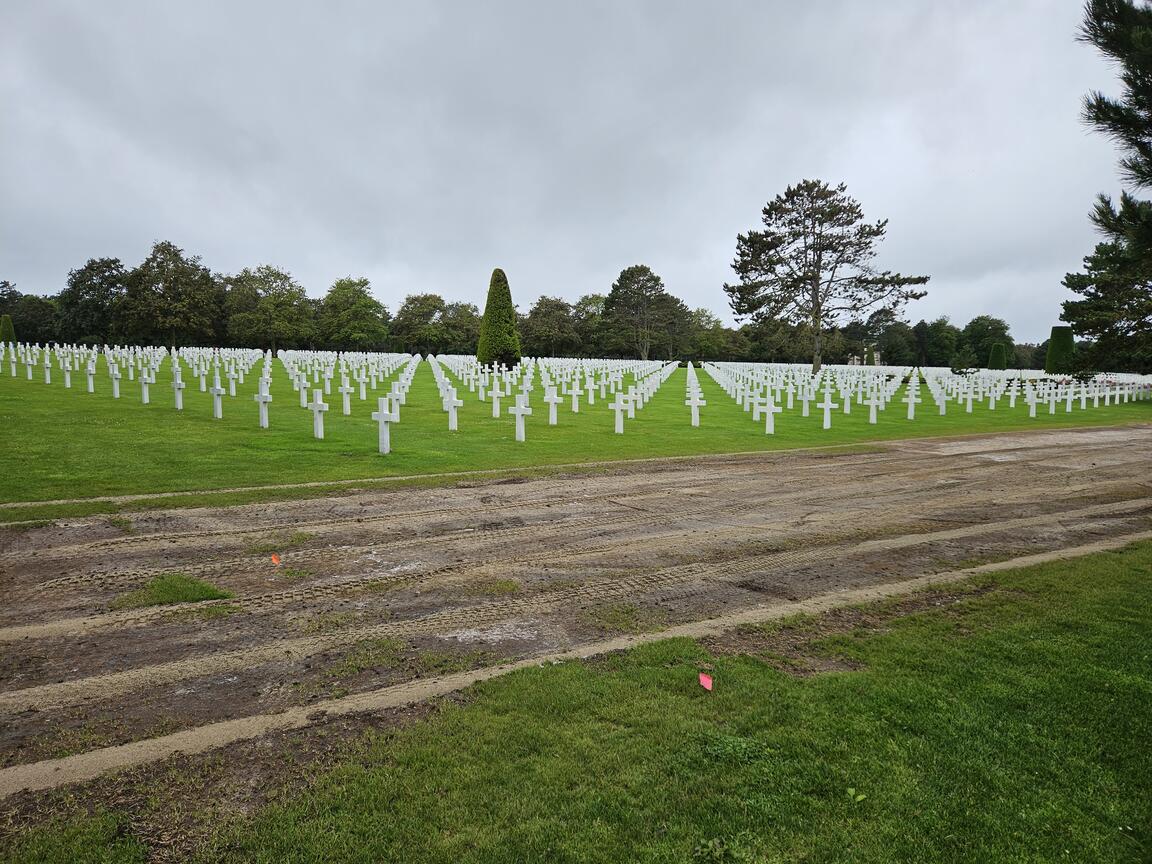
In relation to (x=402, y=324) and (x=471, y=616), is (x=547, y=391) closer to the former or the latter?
(x=471, y=616)

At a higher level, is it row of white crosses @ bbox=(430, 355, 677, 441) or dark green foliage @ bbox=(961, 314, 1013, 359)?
dark green foliage @ bbox=(961, 314, 1013, 359)

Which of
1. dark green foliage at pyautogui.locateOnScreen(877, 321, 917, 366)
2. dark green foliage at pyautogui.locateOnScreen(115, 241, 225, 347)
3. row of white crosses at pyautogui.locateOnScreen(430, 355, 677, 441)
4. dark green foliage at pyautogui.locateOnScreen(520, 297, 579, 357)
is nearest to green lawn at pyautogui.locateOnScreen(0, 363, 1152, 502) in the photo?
row of white crosses at pyautogui.locateOnScreen(430, 355, 677, 441)

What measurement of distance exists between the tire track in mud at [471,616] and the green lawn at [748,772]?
0.98m

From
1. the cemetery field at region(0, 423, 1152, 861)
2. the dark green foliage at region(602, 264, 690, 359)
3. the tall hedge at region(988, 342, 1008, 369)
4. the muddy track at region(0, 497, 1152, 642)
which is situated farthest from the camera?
the dark green foliage at region(602, 264, 690, 359)

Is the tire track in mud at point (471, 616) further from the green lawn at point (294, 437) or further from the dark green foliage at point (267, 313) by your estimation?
the dark green foliage at point (267, 313)

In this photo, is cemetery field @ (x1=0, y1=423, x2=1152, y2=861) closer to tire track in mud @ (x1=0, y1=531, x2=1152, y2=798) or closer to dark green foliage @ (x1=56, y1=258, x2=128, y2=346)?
tire track in mud @ (x1=0, y1=531, x2=1152, y2=798)

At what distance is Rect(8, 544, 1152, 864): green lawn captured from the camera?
7.71 feet

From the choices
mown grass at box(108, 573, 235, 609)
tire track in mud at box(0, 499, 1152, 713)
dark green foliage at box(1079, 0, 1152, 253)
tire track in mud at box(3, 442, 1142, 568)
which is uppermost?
dark green foliage at box(1079, 0, 1152, 253)

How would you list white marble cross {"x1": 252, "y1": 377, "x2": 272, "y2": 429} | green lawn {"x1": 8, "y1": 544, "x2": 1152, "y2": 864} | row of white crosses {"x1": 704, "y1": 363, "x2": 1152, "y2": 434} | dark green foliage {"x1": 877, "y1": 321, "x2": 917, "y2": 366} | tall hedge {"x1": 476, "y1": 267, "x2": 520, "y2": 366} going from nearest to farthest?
green lawn {"x1": 8, "y1": 544, "x2": 1152, "y2": 864} < white marble cross {"x1": 252, "y1": 377, "x2": 272, "y2": 429} < row of white crosses {"x1": 704, "y1": 363, "x2": 1152, "y2": 434} < tall hedge {"x1": 476, "y1": 267, "x2": 520, "y2": 366} < dark green foliage {"x1": 877, "y1": 321, "x2": 917, "y2": 366}

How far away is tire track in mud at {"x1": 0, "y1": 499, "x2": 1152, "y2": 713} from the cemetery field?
0.08ft

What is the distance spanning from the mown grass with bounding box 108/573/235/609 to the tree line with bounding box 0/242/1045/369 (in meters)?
47.9

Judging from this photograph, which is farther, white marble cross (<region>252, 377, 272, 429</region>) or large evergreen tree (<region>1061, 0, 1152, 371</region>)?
white marble cross (<region>252, 377, 272, 429</region>)

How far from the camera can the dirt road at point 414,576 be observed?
11.1 feet

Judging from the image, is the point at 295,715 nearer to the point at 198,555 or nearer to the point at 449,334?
the point at 198,555
